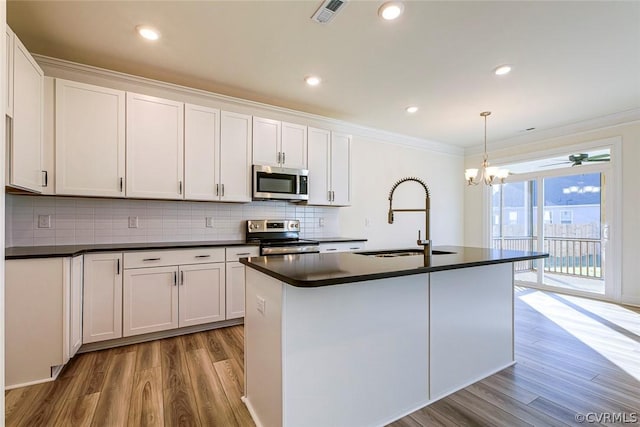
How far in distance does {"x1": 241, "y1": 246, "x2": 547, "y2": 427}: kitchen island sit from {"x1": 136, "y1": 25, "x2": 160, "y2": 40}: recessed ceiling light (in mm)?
1959

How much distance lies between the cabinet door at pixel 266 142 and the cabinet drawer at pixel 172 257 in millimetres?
1139

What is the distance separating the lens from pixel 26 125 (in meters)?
2.21

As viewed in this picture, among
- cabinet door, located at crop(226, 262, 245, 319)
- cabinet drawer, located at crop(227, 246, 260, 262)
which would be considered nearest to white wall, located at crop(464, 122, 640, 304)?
cabinet drawer, located at crop(227, 246, 260, 262)

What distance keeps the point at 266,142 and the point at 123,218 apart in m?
1.71

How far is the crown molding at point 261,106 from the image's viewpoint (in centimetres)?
278

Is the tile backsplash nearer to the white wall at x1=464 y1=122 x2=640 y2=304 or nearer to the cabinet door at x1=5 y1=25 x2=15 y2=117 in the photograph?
the cabinet door at x1=5 y1=25 x2=15 y2=117

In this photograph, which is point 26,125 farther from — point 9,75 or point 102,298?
point 102,298

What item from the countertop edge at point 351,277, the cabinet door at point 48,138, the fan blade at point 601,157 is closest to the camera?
the countertop edge at point 351,277

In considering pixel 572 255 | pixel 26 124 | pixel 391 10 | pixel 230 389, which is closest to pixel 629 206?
pixel 572 255

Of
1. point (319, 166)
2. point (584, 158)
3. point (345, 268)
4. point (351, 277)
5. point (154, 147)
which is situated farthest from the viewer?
point (584, 158)

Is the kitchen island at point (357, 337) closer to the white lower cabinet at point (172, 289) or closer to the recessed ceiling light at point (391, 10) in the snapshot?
the white lower cabinet at point (172, 289)

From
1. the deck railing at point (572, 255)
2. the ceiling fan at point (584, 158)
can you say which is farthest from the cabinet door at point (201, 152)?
the ceiling fan at point (584, 158)

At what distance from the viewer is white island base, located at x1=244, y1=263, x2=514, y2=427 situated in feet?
4.74

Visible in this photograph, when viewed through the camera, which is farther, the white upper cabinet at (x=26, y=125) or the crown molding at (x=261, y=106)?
the crown molding at (x=261, y=106)
